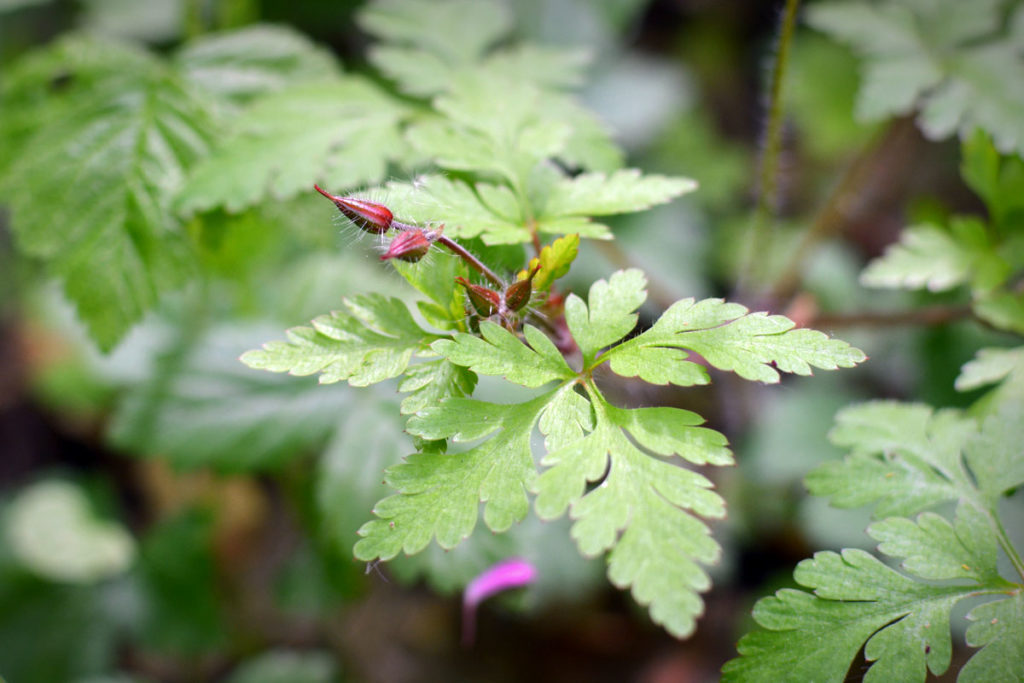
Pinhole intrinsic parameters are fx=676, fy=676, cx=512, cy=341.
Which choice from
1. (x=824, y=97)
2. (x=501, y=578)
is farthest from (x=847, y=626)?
(x=824, y=97)

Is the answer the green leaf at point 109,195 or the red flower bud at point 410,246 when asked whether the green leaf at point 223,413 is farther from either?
the red flower bud at point 410,246

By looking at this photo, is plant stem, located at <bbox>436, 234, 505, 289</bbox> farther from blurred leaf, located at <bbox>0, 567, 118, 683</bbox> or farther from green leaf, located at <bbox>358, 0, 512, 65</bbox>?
blurred leaf, located at <bbox>0, 567, 118, 683</bbox>

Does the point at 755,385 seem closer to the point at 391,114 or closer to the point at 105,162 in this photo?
the point at 391,114

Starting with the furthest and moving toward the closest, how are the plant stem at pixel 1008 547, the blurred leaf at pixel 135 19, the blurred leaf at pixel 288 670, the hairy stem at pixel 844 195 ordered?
the blurred leaf at pixel 135 19
the blurred leaf at pixel 288 670
the hairy stem at pixel 844 195
the plant stem at pixel 1008 547

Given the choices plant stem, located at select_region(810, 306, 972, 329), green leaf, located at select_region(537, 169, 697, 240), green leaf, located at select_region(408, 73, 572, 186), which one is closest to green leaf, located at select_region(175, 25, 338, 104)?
green leaf, located at select_region(408, 73, 572, 186)

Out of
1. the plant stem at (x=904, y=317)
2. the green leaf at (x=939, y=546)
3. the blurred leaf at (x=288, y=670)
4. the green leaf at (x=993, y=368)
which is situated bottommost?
the blurred leaf at (x=288, y=670)

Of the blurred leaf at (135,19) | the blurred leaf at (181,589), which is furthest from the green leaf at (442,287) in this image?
the blurred leaf at (135,19)
